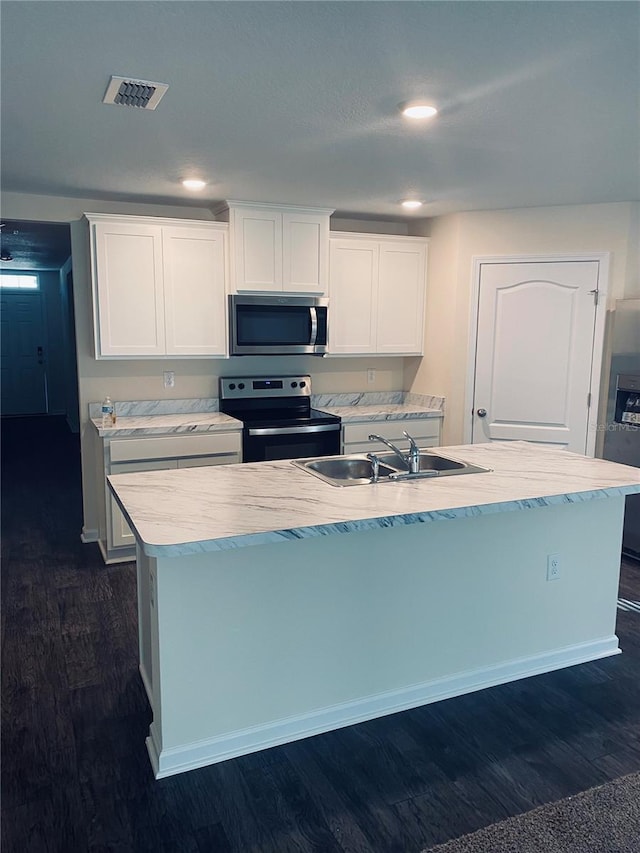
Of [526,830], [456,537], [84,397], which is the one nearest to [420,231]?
[84,397]

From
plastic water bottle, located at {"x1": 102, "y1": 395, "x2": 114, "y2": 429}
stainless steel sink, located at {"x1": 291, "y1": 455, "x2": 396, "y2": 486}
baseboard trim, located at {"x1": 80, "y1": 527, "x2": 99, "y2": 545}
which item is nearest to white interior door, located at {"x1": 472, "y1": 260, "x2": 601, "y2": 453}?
stainless steel sink, located at {"x1": 291, "y1": 455, "x2": 396, "y2": 486}

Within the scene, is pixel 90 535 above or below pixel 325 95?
below

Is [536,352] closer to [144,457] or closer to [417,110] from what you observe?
[417,110]

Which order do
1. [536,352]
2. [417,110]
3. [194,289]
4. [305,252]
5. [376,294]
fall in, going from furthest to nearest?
[376,294]
[536,352]
[305,252]
[194,289]
[417,110]

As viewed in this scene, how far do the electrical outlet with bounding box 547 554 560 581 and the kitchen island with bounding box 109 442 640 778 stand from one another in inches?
0.4

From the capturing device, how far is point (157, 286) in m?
4.13

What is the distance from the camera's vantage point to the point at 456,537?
256 centimetres

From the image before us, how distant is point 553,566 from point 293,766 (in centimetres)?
139

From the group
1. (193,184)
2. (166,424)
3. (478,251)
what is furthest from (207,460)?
(478,251)

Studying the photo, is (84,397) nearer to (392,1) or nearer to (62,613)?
(62,613)

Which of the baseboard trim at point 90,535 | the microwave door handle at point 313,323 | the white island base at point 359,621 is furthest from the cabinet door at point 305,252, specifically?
the white island base at point 359,621

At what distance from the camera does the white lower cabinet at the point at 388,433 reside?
14.9 ft

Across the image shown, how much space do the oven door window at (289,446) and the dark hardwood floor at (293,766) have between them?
57.5 inches

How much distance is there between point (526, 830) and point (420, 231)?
416 centimetres
